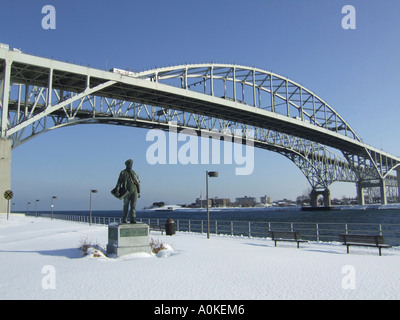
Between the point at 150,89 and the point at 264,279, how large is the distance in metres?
29.2

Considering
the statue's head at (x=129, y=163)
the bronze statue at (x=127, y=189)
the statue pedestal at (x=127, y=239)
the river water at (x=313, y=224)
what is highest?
the statue's head at (x=129, y=163)

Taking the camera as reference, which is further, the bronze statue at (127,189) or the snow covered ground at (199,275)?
the bronze statue at (127,189)

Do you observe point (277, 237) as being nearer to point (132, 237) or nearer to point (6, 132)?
point (132, 237)

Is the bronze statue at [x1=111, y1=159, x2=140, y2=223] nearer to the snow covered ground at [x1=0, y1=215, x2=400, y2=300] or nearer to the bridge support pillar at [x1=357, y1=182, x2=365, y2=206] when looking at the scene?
the snow covered ground at [x1=0, y1=215, x2=400, y2=300]

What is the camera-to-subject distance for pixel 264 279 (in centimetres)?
833

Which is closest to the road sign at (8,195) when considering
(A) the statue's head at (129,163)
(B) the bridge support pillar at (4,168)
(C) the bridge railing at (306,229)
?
(B) the bridge support pillar at (4,168)

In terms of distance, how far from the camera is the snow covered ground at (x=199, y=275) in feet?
23.2

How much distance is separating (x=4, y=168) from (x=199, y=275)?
2003cm

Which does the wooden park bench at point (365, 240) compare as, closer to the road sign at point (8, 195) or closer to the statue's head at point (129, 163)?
the statue's head at point (129, 163)

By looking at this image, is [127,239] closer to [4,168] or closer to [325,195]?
[4,168]

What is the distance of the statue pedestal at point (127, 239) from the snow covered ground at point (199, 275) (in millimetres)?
338
